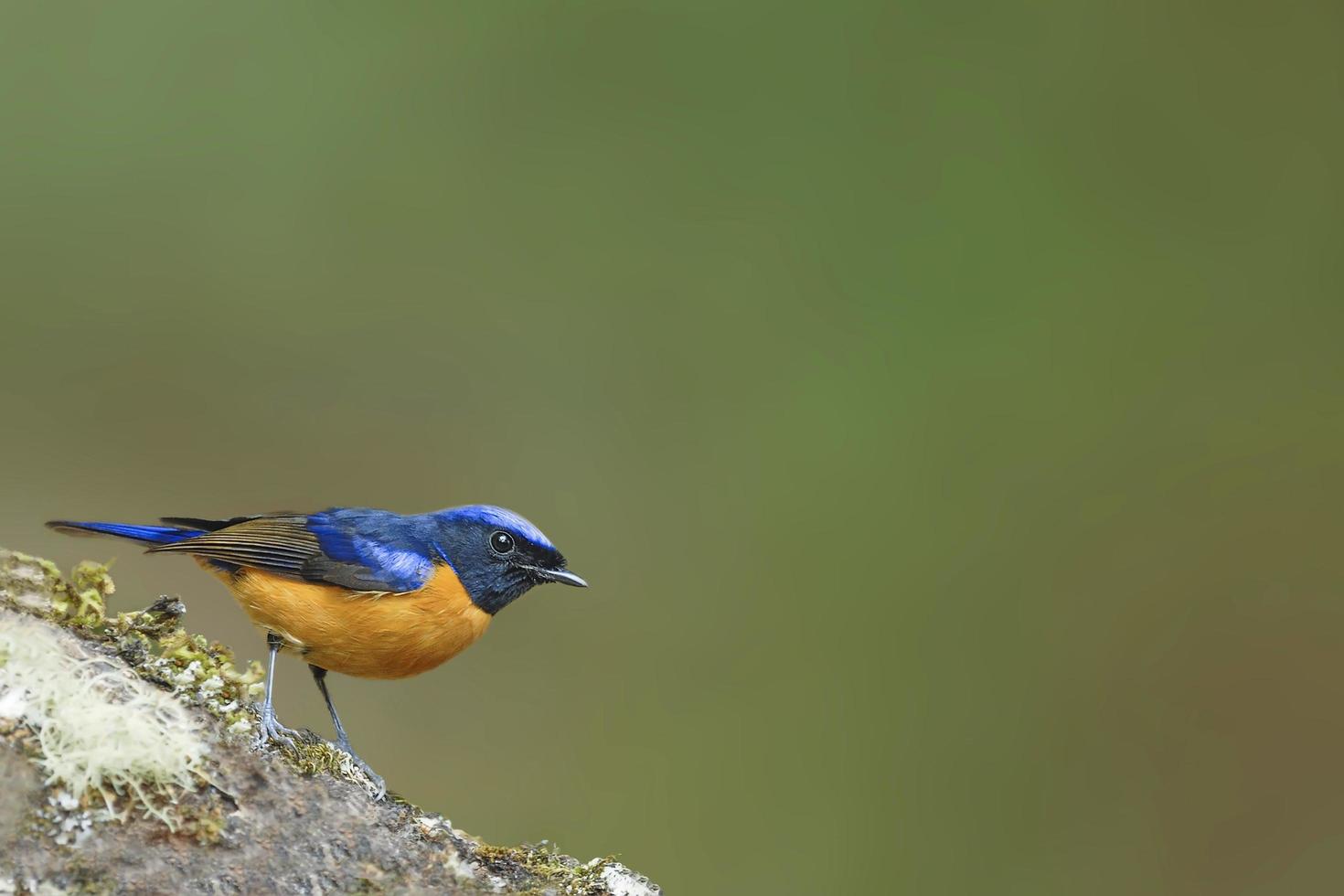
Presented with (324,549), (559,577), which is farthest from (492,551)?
(324,549)

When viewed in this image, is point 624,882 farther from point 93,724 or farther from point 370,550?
point 370,550

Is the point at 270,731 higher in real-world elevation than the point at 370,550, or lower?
lower

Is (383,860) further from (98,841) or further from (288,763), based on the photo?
(98,841)

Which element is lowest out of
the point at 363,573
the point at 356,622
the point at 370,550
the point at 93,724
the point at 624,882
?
the point at 624,882

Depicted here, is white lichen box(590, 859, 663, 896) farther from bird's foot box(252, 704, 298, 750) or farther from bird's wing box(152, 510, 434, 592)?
bird's wing box(152, 510, 434, 592)

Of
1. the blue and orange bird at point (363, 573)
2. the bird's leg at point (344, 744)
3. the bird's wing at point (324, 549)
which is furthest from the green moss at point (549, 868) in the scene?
the bird's wing at point (324, 549)

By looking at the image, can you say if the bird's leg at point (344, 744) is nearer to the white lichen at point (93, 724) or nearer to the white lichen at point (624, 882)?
the white lichen at point (93, 724)

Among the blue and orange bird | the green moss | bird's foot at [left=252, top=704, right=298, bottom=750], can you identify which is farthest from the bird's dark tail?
the green moss
